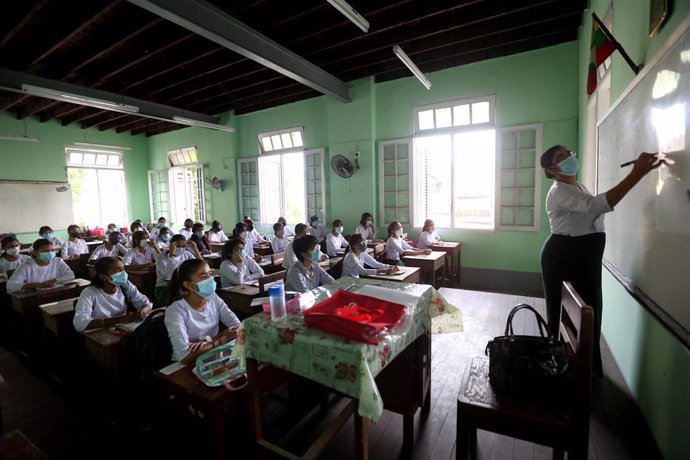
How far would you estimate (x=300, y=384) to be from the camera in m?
2.13

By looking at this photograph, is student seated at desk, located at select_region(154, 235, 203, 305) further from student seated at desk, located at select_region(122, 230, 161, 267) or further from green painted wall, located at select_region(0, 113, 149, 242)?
green painted wall, located at select_region(0, 113, 149, 242)

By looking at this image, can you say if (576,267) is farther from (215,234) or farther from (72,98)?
(72,98)

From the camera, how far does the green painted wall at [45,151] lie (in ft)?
25.7

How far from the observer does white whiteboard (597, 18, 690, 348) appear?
1.31 meters

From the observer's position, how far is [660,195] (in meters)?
1.57

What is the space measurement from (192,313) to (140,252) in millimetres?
3643

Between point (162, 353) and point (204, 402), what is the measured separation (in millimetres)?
641

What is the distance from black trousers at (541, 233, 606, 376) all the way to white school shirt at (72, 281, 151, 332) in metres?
2.98

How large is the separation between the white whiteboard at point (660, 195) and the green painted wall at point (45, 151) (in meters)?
11.2

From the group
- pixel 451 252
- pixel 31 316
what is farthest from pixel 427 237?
pixel 31 316

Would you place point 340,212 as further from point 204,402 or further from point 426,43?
point 204,402

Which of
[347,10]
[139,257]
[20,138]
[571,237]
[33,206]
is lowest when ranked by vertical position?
[139,257]

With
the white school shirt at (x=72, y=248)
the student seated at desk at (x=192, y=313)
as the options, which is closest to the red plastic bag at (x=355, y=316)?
the student seated at desk at (x=192, y=313)

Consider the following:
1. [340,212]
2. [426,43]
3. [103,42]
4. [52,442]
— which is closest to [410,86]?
[426,43]
